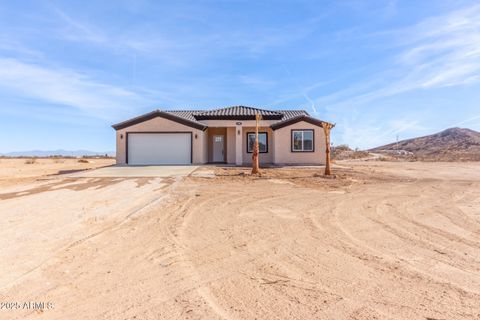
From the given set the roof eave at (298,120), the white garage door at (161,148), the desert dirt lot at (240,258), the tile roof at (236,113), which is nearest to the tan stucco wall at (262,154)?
the tile roof at (236,113)

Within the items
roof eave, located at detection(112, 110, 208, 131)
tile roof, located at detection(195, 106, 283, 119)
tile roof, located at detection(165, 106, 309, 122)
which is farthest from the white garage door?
tile roof, located at detection(195, 106, 283, 119)

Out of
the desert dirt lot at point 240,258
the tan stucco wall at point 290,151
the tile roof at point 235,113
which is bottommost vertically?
the desert dirt lot at point 240,258

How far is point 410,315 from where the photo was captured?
9.96 feet

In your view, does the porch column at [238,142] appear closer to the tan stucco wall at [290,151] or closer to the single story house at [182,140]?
the single story house at [182,140]

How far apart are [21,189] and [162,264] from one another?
965cm

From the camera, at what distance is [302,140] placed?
2359 centimetres

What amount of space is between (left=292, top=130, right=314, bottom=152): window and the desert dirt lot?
14.1 metres

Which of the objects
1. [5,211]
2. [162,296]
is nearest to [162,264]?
[162,296]

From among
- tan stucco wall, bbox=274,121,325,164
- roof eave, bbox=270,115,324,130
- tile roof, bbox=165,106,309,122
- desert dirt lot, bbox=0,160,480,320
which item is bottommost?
desert dirt lot, bbox=0,160,480,320

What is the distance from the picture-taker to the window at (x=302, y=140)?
23547 mm

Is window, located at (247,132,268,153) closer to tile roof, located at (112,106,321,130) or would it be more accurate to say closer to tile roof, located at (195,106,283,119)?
tile roof, located at (112,106,321,130)

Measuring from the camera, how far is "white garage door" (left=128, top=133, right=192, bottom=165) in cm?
2369

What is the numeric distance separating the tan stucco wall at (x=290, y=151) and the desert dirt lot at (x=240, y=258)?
553 inches

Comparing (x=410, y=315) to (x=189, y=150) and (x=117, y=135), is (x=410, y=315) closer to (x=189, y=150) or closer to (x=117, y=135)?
(x=189, y=150)
